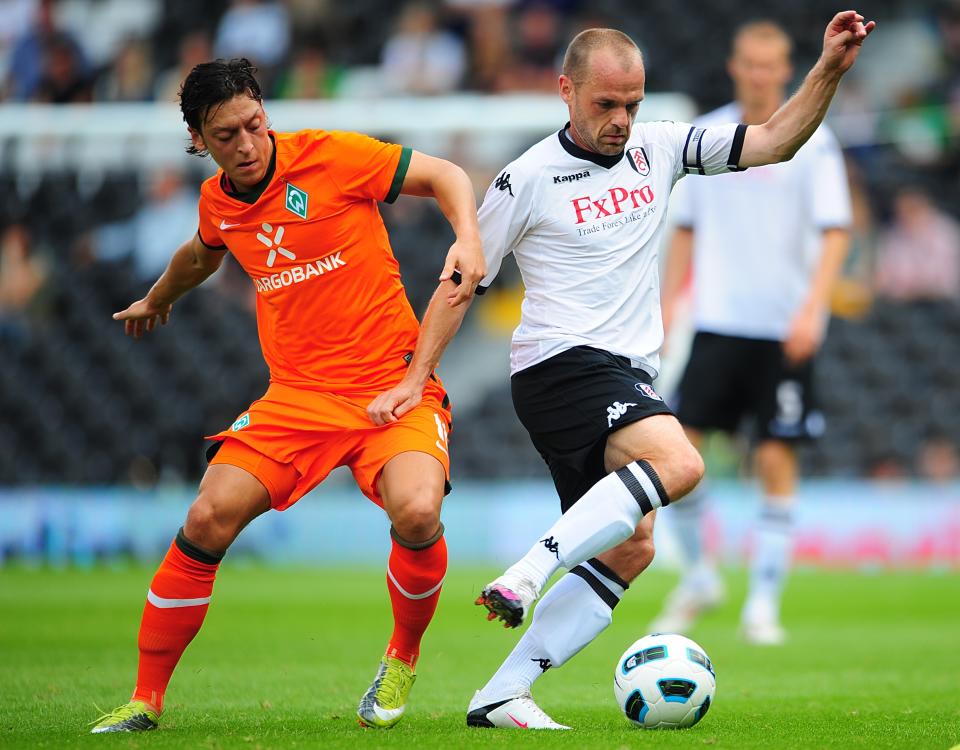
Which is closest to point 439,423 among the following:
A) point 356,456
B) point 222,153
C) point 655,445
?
point 356,456

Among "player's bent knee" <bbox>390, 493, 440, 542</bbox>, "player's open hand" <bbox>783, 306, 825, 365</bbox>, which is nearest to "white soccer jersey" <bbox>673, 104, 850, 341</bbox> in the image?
"player's open hand" <bbox>783, 306, 825, 365</bbox>

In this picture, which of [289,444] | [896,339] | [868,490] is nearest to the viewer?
[289,444]

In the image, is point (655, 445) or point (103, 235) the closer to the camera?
point (655, 445)

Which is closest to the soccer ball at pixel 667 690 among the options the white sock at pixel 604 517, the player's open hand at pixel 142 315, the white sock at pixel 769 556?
the white sock at pixel 604 517

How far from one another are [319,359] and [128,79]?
43.9 feet

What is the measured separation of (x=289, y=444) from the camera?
4750 millimetres

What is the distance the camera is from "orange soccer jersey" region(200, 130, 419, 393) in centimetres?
483

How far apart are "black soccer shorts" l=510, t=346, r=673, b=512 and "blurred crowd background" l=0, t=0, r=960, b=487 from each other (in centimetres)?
974

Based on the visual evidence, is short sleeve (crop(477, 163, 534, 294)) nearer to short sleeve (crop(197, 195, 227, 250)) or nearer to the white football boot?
short sleeve (crop(197, 195, 227, 250))

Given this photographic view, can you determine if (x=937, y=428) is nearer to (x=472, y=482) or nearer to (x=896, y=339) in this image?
(x=896, y=339)

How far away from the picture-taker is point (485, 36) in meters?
17.2

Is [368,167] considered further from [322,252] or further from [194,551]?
[194,551]

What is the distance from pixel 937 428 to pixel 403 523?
11.3 meters

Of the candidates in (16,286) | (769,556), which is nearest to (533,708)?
(769,556)
